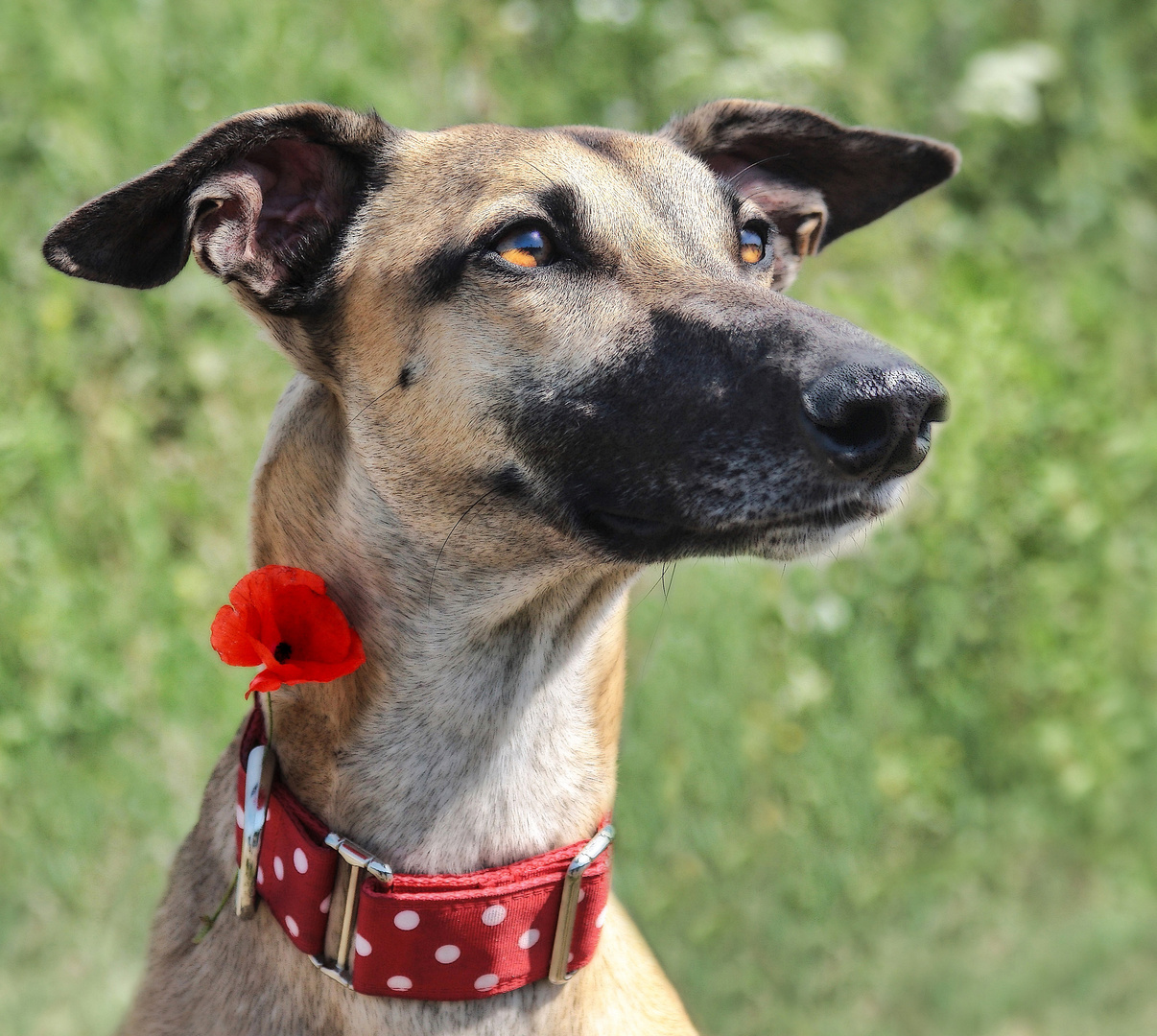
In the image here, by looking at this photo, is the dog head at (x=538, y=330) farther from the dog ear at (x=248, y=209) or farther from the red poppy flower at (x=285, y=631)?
the red poppy flower at (x=285, y=631)

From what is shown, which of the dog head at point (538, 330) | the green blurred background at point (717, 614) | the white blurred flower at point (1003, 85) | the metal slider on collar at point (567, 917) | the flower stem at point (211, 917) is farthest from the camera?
the white blurred flower at point (1003, 85)

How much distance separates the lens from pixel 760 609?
5.29 metres

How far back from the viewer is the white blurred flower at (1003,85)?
6902 mm

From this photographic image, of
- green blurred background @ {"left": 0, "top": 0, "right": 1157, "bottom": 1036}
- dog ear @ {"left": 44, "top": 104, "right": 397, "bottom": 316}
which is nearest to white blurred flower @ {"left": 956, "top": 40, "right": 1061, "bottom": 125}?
green blurred background @ {"left": 0, "top": 0, "right": 1157, "bottom": 1036}

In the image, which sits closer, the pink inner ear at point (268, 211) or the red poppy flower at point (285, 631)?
the red poppy flower at point (285, 631)

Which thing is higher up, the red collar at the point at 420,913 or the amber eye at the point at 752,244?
the amber eye at the point at 752,244

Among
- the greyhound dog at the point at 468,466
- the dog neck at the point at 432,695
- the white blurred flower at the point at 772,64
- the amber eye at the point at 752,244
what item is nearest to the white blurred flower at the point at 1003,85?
the white blurred flower at the point at 772,64

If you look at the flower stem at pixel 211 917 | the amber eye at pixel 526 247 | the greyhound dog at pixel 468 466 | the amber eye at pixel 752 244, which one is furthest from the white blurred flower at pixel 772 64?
the flower stem at pixel 211 917

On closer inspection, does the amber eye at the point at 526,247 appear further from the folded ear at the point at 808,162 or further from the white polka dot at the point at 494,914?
the white polka dot at the point at 494,914

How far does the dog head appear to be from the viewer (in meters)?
2.24

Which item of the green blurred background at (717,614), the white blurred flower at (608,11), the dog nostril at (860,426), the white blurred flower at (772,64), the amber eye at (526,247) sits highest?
the white blurred flower at (608,11)

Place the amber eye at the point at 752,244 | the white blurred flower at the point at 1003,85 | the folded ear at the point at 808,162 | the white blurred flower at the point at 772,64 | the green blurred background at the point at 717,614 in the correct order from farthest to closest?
1. the white blurred flower at the point at 1003,85
2. the white blurred flower at the point at 772,64
3. the green blurred background at the point at 717,614
4. the folded ear at the point at 808,162
5. the amber eye at the point at 752,244

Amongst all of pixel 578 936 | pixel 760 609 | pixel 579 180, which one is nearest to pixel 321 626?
pixel 578 936

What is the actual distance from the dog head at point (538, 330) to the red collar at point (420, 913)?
0.62m
